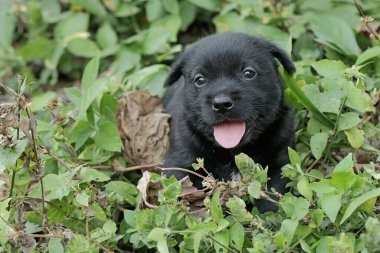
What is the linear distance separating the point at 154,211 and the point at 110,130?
0.92m

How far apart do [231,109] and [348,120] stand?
0.60m

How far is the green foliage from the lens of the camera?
10.1ft

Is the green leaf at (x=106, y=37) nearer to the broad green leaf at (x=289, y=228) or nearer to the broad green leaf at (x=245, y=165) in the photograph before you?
the broad green leaf at (x=245, y=165)

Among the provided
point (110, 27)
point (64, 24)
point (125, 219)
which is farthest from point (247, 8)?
point (125, 219)

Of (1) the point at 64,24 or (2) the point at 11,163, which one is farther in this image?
(1) the point at 64,24

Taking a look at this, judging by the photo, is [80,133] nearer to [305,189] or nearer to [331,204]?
[305,189]

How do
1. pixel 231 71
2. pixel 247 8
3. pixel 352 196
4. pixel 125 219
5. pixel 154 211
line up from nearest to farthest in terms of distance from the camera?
pixel 352 196
pixel 154 211
pixel 125 219
pixel 231 71
pixel 247 8

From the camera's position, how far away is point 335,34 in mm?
4625

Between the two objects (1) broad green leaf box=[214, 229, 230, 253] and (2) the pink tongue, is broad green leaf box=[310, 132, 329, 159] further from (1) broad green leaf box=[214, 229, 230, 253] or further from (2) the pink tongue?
(1) broad green leaf box=[214, 229, 230, 253]

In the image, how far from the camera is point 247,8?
5.11 meters

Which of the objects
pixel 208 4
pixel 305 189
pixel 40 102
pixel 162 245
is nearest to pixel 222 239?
pixel 162 245

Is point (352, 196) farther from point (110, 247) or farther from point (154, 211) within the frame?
point (110, 247)

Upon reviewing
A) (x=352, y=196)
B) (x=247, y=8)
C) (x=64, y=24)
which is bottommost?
(x=64, y=24)

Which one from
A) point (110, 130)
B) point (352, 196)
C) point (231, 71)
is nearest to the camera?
point (352, 196)
